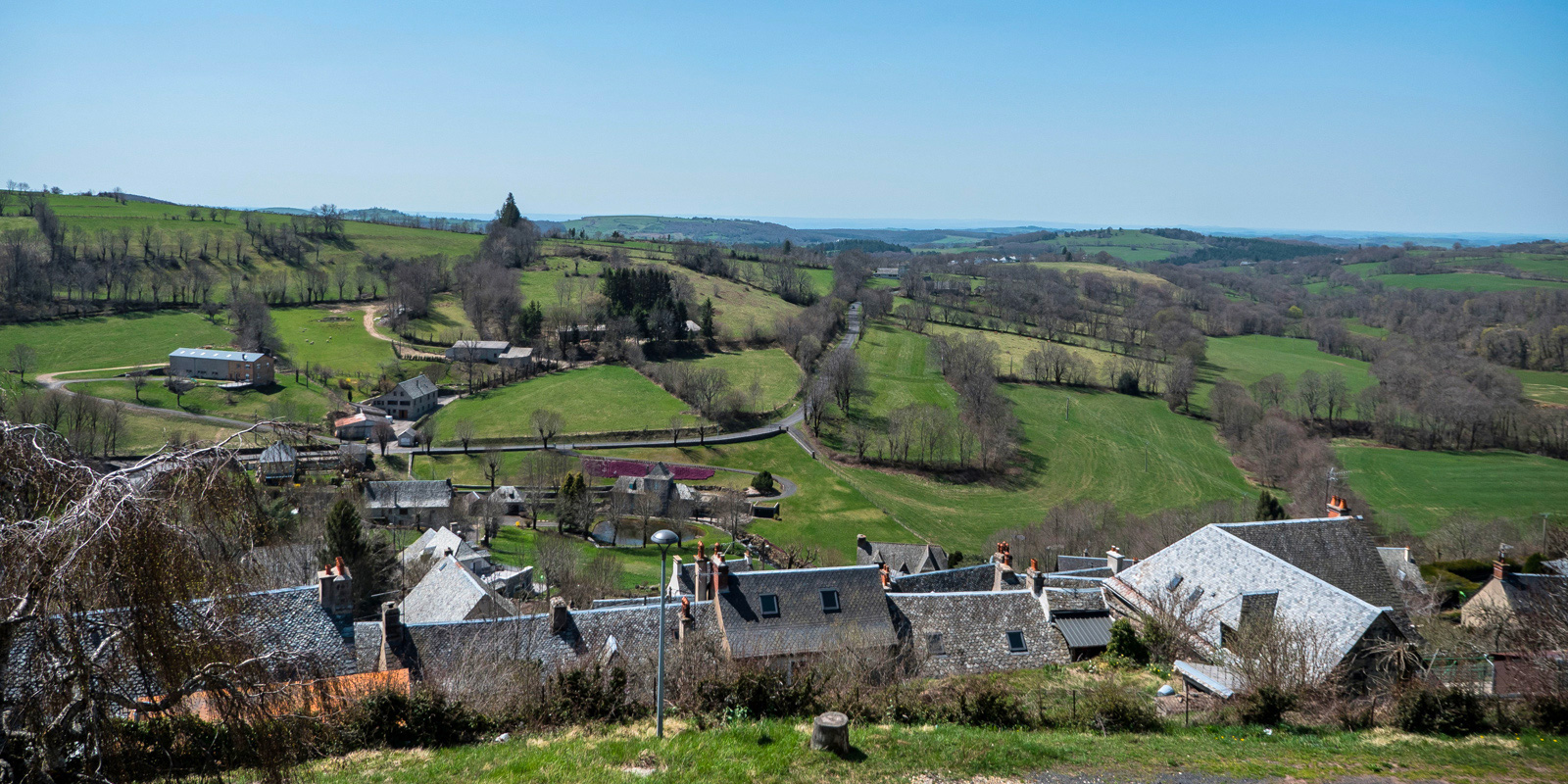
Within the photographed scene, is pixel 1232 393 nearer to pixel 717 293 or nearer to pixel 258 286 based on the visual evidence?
pixel 717 293

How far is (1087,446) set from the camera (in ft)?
288

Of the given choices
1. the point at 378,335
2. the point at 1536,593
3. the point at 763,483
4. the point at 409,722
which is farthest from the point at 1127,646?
the point at 378,335

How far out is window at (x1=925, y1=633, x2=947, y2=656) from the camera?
24.9 m

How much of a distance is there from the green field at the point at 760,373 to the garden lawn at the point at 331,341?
124 feet

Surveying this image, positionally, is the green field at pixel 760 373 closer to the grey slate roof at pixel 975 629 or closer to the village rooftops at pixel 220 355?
the village rooftops at pixel 220 355

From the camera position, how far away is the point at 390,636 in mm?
23328

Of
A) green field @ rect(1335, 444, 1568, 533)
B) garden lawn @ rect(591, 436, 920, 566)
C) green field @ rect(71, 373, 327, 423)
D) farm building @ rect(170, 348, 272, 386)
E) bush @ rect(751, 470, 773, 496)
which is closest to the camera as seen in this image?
garden lawn @ rect(591, 436, 920, 566)

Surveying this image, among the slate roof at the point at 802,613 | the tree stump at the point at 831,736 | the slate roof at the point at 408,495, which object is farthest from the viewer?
the slate roof at the point at 408,495

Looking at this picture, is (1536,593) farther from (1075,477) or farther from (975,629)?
(1075,477)

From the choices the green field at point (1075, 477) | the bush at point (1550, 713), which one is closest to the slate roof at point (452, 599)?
the bush at point (1550, 713)

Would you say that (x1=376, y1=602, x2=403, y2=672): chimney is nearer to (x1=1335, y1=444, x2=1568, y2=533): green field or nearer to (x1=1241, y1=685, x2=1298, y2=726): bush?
(x1=1241, y1=685, x2=1298, y2=726): bush

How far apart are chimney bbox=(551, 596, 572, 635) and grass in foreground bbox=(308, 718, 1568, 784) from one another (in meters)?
9.15

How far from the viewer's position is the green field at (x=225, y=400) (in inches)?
3214

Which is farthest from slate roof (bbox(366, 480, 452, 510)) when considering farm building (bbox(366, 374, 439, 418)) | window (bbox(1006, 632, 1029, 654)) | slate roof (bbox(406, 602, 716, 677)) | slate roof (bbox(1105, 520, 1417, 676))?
slate roof (bbox(1105, 520, 1417, 676))
